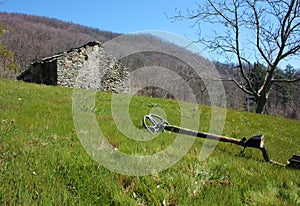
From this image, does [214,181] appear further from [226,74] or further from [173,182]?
[226,74]

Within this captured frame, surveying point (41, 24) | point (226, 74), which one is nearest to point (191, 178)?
point (226, 74)

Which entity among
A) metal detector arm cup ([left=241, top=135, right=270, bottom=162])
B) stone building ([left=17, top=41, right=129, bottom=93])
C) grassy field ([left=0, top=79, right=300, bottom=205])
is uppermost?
stone building ([left=17, top=41, right=129, bottom=93])

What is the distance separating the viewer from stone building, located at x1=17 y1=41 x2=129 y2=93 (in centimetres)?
2512

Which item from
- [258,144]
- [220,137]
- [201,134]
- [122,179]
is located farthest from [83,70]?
[122,179]

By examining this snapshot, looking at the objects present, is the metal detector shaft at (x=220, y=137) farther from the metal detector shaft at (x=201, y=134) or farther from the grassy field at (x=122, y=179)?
the grassy field at (x=122, y=179)

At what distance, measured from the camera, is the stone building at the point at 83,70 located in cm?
2512

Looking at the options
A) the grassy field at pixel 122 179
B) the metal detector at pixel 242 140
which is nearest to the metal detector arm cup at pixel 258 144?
the metal detector at pixel 242 140

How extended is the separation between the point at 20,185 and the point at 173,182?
4.76ft

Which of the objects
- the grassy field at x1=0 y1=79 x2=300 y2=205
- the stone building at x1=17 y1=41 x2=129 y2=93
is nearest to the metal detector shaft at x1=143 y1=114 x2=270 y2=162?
the grassy field at x1=0 y1=79 x2=300 y2=205

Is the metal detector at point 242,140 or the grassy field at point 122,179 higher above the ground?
the metal detector at point 242,140

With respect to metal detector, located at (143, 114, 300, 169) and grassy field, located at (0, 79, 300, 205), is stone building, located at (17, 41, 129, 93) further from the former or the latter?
grassy field, located at (0, 79, 300, 205)

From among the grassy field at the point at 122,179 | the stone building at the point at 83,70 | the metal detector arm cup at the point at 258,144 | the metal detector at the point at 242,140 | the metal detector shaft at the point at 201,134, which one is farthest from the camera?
the stone building at the point at 83,70

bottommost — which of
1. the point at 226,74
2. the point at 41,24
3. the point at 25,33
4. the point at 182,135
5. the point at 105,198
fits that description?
the point at 105,198

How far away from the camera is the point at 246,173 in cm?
313
